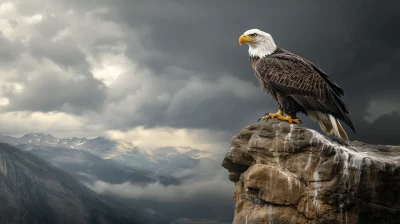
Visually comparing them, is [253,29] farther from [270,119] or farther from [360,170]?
[360,170]

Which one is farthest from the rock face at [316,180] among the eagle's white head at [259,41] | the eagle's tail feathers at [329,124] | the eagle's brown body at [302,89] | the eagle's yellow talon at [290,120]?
the eagle's white head at [259,41]

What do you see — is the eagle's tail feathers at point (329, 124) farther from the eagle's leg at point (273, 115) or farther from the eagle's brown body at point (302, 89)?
the eagle's leg at point (273, 115)

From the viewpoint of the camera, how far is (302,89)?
1873 cm

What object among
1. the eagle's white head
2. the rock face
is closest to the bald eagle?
the eagle's white head

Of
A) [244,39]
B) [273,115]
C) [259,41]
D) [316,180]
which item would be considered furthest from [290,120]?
[244,39]

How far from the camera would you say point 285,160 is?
1759 centimetres

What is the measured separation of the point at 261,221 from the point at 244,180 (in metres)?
1.93

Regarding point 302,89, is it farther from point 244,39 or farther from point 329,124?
point 244,39

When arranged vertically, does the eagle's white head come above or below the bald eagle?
above

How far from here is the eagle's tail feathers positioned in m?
18.6

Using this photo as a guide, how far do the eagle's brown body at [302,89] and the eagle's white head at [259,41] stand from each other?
34cm

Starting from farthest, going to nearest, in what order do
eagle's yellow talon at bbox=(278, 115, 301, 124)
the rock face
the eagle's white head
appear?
the eagle's white head
eagle's yellow talon at bbox=(278, 115, 301, 124)
the rock face

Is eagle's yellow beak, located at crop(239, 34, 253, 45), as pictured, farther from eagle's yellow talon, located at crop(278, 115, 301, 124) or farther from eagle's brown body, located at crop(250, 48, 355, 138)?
eagle's yellow talon, located at crop(278, 115, 301, 124)

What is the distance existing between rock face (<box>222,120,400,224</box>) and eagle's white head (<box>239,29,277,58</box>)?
11.2 ft
